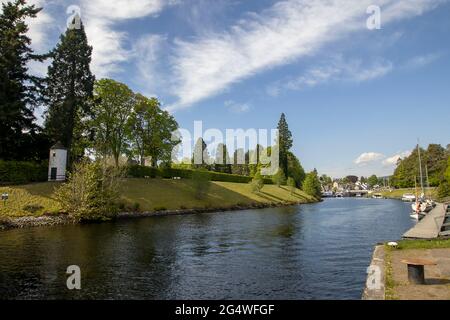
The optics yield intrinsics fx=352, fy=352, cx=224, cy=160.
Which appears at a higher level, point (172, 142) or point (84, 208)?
point (172, 142)

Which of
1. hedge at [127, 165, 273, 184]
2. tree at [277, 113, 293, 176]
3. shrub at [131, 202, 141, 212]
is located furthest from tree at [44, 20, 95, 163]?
tree at [277, 113, 293, 176]

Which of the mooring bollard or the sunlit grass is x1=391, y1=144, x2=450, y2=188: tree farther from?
the mooring bollard

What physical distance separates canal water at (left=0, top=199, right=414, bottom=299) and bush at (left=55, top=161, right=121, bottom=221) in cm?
951

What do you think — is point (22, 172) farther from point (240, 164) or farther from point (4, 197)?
point (240, 164)

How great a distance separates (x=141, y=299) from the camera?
15523mm

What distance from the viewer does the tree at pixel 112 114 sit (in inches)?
2840

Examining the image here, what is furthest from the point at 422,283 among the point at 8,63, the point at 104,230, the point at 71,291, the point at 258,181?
the point at 258,181

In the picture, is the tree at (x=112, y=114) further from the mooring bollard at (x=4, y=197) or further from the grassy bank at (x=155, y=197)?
the mooring bollard at (x=4, y=197)

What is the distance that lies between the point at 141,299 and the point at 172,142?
233 feet

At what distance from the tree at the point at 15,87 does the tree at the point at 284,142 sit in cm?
9169

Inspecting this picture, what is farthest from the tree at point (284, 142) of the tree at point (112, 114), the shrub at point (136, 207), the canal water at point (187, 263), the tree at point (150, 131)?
the canal water at point (187, 263)

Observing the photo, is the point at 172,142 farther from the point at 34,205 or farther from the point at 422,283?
the point at 422,283

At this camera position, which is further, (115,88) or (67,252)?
(115,88)

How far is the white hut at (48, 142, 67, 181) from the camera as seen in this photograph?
5875cm
